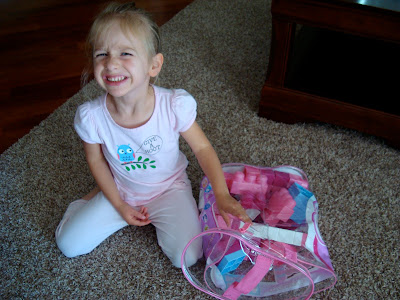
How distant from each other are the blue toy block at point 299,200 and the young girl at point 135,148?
173mm

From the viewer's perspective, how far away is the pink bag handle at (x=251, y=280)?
0.78 m

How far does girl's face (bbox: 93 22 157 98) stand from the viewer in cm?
74

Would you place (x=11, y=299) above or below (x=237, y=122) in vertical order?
below

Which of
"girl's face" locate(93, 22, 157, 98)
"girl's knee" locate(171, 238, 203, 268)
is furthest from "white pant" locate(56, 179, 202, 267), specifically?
"girl's face" locate(93, 22, 157, 98)

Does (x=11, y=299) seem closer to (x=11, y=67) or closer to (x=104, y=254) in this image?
(x=104, y=254)

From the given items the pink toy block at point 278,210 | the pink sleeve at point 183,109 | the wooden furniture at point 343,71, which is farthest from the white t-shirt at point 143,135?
the wooden furniture at point 343,71

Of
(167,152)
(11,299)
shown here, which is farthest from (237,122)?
(11,299)

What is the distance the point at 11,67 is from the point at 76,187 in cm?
84

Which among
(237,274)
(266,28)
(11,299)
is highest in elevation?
(266,28)

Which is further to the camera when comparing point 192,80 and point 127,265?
point 192,80

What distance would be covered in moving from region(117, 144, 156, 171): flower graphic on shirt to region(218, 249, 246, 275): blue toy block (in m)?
0.28

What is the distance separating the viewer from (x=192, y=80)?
4.66 ft

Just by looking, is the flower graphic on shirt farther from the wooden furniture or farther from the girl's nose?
the wooden furniture

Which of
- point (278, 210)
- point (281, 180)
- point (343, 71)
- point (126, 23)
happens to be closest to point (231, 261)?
point (278, 210)
